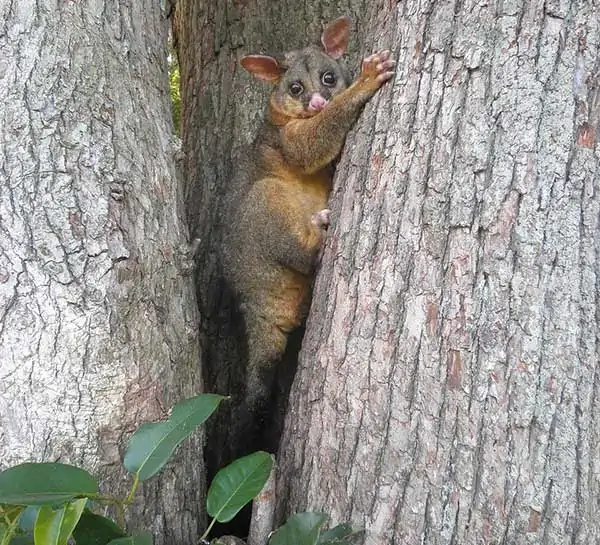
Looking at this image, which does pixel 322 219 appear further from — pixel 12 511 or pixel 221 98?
pixel 12 511

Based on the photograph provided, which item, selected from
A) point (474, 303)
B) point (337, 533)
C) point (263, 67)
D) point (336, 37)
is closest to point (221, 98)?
point (263, 67)

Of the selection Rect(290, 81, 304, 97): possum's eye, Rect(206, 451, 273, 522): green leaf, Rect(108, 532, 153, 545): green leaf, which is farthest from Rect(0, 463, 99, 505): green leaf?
Rect(290, 81, 304, 97): possum's eye

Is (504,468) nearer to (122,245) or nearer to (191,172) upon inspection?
(122,245)

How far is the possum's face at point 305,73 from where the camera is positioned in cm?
395

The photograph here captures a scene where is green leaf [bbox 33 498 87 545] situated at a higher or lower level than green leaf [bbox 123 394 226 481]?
lower

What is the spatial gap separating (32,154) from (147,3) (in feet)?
3.15

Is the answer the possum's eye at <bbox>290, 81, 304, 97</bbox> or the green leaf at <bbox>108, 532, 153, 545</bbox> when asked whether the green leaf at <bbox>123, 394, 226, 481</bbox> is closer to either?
the green leaf at <bbox>108, 532, 153, 545</bbox>

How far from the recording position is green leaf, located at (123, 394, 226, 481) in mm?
2000

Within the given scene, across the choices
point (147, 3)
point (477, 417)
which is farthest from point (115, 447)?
point (147, 3)

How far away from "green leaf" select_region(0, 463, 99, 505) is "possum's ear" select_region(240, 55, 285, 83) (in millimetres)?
2662

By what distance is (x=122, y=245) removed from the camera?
2.47 meters

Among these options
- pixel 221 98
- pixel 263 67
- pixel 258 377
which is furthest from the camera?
pixel 221 98

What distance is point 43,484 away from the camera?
1.82m

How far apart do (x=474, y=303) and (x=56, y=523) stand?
4.23 feet
